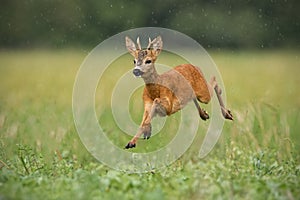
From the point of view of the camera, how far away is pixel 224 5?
2977cm

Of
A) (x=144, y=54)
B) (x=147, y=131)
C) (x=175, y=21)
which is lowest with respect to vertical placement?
(x=147, y=131)

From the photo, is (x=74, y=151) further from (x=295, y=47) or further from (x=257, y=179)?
(x=295, y=47)

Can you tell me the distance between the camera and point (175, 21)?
28516 mm

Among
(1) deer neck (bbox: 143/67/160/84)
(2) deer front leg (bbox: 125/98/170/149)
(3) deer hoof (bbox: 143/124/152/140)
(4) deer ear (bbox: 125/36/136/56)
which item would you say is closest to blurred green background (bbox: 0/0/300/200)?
(3) deer hoof (bbox: 143/124/152/140)

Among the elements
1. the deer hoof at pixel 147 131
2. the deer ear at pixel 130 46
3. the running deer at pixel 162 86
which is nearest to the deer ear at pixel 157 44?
the running deer at pixel 162 86

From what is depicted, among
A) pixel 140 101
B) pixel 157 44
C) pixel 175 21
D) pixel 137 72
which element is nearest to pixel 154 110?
pixel 137 72

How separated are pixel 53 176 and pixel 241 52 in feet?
66.2

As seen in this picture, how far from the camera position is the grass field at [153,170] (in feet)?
23.9

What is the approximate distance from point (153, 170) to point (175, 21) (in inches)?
793

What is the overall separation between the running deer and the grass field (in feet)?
2.03

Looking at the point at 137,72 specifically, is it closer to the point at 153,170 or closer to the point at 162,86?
the point at 162,86

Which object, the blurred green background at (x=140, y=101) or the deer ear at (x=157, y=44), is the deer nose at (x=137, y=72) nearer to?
the deer ear at (x=157, y=44)

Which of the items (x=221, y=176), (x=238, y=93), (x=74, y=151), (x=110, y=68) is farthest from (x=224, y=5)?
(x=221, y=176)

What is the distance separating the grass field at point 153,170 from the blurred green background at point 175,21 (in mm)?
9548
